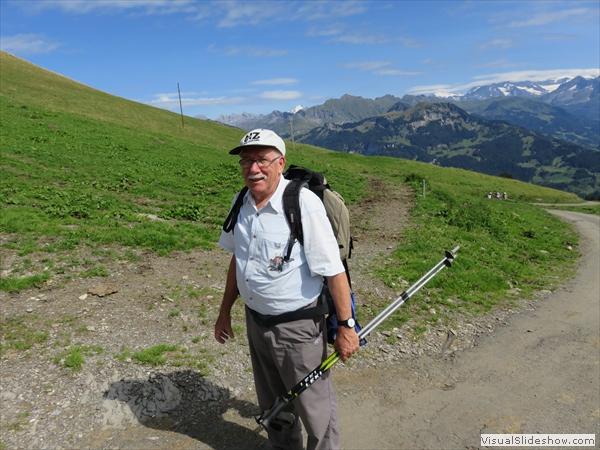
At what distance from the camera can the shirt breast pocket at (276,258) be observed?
383 centimetres

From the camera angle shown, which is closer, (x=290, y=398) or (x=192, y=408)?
(x=290, y=398)

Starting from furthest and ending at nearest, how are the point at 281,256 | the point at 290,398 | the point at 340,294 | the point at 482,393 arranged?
the point at 482,393 → the point at 290,398 → the point at 340,294 → the point at 281,256

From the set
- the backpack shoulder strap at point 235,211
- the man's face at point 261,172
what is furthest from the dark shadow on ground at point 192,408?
the man's face at point 261,172

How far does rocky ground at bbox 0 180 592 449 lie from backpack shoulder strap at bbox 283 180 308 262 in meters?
3.37

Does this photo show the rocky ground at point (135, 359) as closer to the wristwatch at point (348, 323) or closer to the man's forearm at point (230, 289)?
Answer: the man's forearm at point (230, 289)

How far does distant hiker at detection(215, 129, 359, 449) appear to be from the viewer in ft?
12.4

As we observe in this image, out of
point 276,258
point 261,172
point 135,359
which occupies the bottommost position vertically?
point 135,359

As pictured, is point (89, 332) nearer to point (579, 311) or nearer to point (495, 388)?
point (495, 388)

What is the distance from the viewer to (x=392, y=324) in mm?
9078

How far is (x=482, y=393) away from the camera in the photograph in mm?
6688

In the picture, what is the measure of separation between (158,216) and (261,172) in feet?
42.1

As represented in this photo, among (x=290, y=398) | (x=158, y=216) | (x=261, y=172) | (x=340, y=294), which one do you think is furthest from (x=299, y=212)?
(x=158, y=216)

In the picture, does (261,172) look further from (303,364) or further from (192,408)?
(192,408)

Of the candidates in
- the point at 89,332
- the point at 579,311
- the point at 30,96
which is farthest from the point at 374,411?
the point at 30,96
